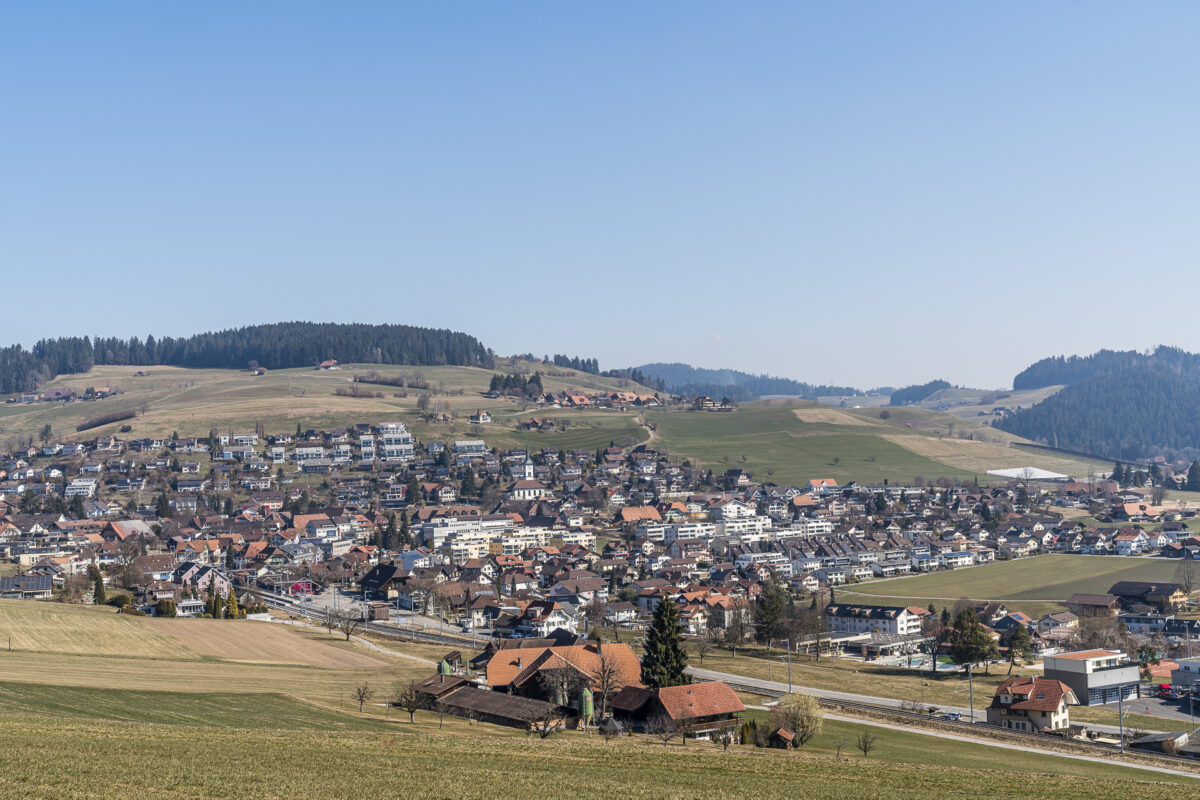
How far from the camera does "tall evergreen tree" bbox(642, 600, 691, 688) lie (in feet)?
170

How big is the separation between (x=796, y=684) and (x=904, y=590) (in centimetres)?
4467

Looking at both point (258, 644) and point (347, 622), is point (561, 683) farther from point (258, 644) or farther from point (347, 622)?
point (347, 622)

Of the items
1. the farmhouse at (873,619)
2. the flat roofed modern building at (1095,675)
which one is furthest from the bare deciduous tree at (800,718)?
the farmhouse at (873,619)

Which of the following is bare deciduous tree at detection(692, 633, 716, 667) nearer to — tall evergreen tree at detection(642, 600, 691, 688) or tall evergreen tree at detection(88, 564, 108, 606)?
tall evergreen tree at detection(642, 600, 691, 688)

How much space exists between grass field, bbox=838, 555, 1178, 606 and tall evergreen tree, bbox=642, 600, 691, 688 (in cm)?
4760

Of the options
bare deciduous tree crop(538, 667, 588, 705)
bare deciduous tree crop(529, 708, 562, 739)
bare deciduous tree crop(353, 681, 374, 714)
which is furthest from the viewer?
bare deciduous tree crop(538, 667, 588, 705)

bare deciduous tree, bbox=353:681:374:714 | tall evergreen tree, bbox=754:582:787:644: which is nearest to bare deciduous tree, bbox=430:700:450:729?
bare deciduous tree, bbox=353:681:374:714

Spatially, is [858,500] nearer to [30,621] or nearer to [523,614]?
[523,614]

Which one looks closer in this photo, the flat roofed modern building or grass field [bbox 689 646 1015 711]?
grass field [bbox 689 646 1015 711]

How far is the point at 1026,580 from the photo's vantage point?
338 feet

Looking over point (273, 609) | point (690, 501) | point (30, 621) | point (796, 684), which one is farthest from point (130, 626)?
point (690, 501)

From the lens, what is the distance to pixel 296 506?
465 feet

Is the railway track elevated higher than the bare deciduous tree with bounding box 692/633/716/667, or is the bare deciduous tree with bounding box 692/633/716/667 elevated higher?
the railway track

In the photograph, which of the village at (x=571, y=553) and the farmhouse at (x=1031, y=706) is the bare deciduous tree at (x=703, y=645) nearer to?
the village at (x=571, y=553)
